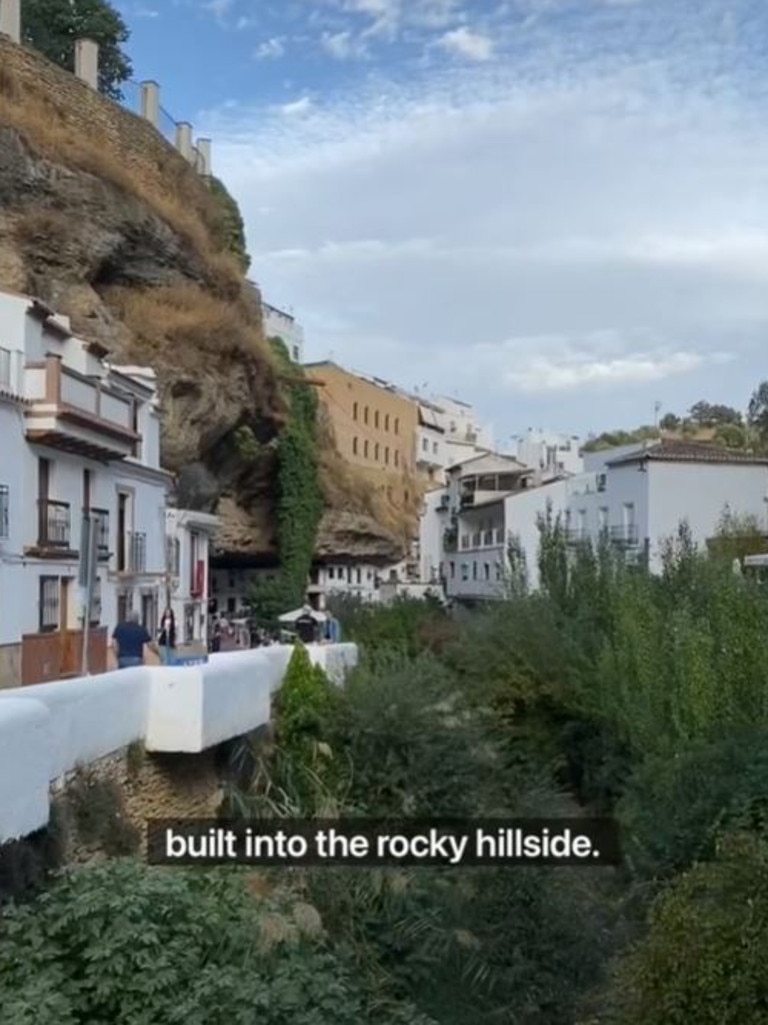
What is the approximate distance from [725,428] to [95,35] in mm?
46365

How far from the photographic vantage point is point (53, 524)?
901 inches

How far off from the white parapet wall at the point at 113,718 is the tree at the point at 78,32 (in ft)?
117

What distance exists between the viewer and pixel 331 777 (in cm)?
1482

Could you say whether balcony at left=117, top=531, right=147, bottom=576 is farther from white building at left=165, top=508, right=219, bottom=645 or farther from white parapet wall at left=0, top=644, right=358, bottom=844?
white parapet wall at left=0, top=644, right=358, bottom=844

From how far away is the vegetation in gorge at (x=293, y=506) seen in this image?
44.8 meters

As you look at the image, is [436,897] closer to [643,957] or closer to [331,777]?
[331,777]

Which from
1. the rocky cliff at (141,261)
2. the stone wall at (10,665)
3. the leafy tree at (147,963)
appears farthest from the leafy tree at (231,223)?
the leafy tree at (147,963)

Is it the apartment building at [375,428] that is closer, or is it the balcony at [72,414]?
the balcony at [72,414]

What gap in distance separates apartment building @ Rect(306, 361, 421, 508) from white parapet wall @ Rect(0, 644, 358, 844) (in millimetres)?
58956

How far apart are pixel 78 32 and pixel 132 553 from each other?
27.3 meters

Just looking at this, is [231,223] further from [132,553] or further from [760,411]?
[760,411]

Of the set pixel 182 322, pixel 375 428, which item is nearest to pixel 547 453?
pixel 375 428

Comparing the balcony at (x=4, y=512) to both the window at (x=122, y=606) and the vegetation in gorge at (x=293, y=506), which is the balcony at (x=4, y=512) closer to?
the window at (x=122, y=606)

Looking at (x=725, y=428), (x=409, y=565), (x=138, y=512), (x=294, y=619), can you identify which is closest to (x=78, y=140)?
(x=138, y=512)
